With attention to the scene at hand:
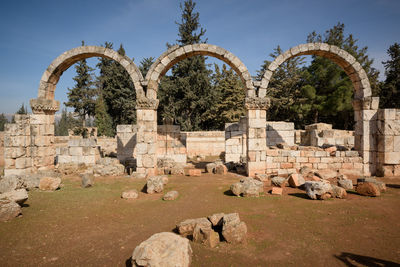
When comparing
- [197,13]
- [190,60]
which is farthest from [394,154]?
[197,13]

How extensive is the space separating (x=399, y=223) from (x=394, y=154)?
5620mm

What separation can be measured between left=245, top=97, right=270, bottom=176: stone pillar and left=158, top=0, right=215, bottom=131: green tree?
18.1 meters

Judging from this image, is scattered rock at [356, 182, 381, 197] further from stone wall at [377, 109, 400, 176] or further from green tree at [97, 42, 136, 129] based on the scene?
green tree at [97, 42, 136, 129]

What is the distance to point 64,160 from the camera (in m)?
11.2

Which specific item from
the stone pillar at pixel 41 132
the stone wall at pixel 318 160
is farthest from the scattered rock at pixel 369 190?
the stone pillar at pixel 41 132

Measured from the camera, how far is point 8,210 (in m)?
4.58

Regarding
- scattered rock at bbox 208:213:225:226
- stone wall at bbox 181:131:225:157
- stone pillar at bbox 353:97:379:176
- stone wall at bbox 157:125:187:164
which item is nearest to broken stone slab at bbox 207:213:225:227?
scattered rock at bbox 208:213:225:226

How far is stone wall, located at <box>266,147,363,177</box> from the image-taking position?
8852 mm

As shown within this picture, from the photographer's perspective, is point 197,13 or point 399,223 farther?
point 197,13

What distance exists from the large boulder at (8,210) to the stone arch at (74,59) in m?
5.47

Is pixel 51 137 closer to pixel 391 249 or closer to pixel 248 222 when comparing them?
pixel 248 222

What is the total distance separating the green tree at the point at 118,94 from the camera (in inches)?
1174

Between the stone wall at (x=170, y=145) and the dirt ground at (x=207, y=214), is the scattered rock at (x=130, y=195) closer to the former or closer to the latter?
the dirt ground at (x=207, y=214)

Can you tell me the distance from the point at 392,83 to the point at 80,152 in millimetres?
35380
